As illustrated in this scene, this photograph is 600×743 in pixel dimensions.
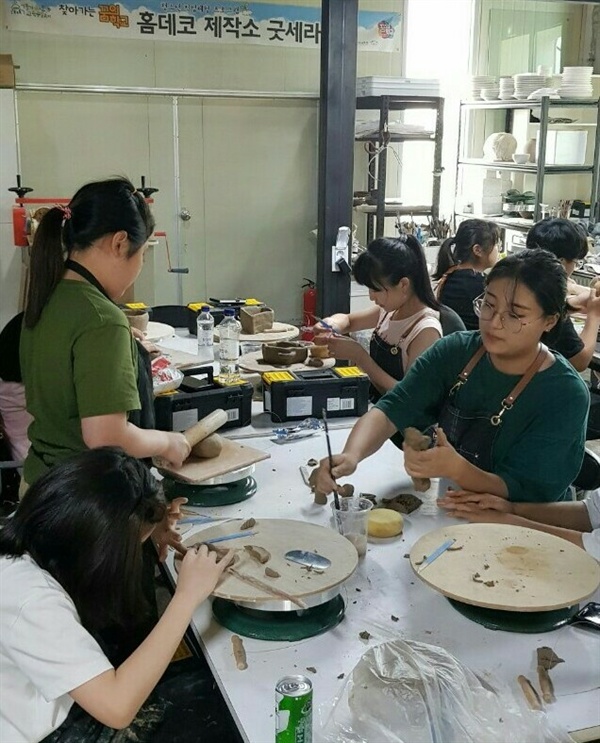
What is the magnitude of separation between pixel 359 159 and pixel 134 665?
5346 millimetres

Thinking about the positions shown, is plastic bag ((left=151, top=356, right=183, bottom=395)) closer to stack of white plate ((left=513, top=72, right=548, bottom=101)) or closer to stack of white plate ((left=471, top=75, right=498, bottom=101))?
stack of white plate ((left=513, top=72, right=548, bottom=101))

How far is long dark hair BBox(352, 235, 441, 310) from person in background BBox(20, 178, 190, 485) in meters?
1.13

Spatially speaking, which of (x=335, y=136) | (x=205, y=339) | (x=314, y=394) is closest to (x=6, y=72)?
(x=335, y=136)

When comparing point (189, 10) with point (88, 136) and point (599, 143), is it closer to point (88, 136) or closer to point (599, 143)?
point (88, 136)

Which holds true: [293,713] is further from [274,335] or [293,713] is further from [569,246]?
[569,246]

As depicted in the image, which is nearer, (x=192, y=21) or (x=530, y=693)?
(x=530, y=693)

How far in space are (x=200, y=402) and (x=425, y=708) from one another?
4.92 ft

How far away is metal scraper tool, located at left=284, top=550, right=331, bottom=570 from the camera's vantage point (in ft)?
5.09

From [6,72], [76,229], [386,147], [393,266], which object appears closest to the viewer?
[76,229]

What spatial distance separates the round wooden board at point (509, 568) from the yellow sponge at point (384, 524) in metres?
0.19

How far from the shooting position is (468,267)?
3.82 m

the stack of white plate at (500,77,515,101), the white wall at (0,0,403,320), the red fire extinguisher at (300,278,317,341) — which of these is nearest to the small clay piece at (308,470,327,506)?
the white wall at (0,0,403,320)

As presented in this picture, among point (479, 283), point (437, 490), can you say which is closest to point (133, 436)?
point (437, 490)

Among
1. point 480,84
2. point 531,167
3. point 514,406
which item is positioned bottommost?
point 514,406
